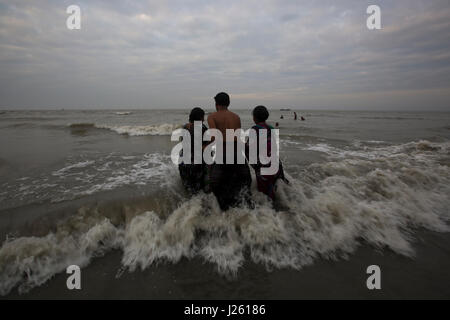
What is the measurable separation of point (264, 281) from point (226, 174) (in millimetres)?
1670

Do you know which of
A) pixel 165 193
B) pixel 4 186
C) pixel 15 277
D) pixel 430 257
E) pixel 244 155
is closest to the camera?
pixel 15 277

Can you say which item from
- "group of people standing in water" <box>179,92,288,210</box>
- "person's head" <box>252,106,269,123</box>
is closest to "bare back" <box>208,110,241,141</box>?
"group of people standing in water" <box>179,92,288,210</box>

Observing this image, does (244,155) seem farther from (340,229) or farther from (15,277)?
(15,277)

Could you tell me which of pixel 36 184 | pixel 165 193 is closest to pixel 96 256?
pixel 165 193

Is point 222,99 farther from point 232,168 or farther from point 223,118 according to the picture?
point 232,168

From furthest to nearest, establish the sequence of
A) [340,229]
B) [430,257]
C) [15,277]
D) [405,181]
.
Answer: [405,181]
[340,229]
[430,257]
[15,277]

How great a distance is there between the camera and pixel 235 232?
3.24 meters

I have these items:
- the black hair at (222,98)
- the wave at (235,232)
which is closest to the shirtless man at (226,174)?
the black hair at (222,98)

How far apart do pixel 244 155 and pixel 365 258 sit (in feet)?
7.32

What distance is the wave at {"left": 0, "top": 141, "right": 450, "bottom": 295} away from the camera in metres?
2.68

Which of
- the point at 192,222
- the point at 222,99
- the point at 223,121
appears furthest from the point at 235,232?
the point at 222,99

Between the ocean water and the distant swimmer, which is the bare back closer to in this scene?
the distant swimmer

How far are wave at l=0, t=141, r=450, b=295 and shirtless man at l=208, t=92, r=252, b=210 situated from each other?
245 mm
